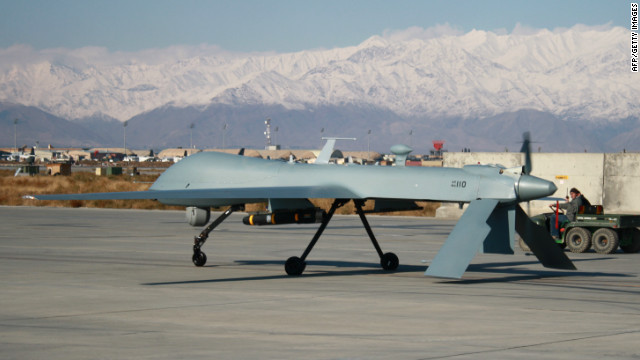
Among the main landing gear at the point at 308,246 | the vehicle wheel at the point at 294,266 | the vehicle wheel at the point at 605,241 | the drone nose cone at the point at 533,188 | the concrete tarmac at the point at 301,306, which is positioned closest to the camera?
the concrete tarmac at the point at 301,306

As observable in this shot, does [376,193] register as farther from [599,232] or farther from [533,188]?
[599,232]

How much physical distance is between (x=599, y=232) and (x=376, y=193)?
38.9ft

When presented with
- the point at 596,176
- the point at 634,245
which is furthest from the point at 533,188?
the point at 596,176

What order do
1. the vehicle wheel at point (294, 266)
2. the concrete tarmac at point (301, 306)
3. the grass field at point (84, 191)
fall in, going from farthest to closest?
the grass field at point (84, 191)
the vehicle wheel at point (294, 266)
the concrete tarmac at point (301, 306)

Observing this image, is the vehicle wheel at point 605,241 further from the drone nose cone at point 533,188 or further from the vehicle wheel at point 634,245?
the drone nose cone at point 533,188

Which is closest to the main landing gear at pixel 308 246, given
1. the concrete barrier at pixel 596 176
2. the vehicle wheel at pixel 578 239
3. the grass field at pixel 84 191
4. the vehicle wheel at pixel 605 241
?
the vehicle wheel at pixel 578 239

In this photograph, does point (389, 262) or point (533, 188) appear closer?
point (533, 188)

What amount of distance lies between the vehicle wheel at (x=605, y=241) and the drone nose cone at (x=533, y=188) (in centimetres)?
1097

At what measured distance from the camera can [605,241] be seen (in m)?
27.8

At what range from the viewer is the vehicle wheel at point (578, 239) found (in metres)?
27.9

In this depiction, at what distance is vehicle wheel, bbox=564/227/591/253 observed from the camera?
27.9m

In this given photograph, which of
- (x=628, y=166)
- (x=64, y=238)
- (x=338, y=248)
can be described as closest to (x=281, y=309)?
(x=338, y=248)

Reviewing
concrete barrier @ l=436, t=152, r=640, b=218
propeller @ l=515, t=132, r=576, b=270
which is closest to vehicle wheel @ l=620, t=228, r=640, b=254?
propeller @ l=515, t=132, r=576, b=270

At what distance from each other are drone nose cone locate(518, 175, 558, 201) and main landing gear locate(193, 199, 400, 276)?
3.66 m
